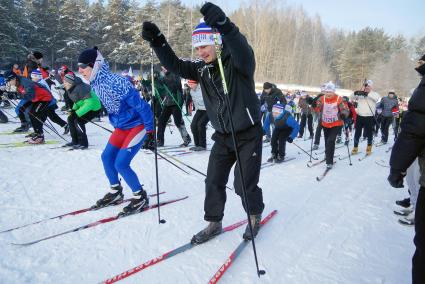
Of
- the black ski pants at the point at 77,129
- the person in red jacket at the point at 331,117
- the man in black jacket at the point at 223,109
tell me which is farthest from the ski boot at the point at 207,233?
the black ski pants at the point at 77,129

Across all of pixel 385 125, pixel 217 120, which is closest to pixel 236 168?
pixel 217 120

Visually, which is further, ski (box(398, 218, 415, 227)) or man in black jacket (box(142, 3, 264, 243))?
ski (box(398, 218, 415, 227))

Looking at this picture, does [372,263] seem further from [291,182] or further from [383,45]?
[383,45]

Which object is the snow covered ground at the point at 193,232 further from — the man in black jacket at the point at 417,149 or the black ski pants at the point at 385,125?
the black ski pants at the point at 385,125

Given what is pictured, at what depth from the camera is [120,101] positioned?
12.4ft

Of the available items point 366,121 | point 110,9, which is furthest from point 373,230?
point 110,9

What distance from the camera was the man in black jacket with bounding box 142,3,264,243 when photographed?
9.52 feet

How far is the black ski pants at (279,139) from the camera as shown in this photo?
24.7 feet

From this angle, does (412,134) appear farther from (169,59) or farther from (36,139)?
(36,139)

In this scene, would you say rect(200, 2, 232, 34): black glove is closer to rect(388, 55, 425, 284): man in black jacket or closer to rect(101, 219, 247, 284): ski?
rect(388, 55, 425, 284): man in black jacket

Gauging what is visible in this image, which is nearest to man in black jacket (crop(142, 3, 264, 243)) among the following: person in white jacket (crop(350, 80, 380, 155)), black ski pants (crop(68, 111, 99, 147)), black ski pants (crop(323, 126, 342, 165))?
black ski pants (crop(323, 126, 342, 165))

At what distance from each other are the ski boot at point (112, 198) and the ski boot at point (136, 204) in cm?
37

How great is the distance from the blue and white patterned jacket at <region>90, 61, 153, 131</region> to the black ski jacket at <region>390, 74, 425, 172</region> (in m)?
2.75

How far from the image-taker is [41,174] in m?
5.46
